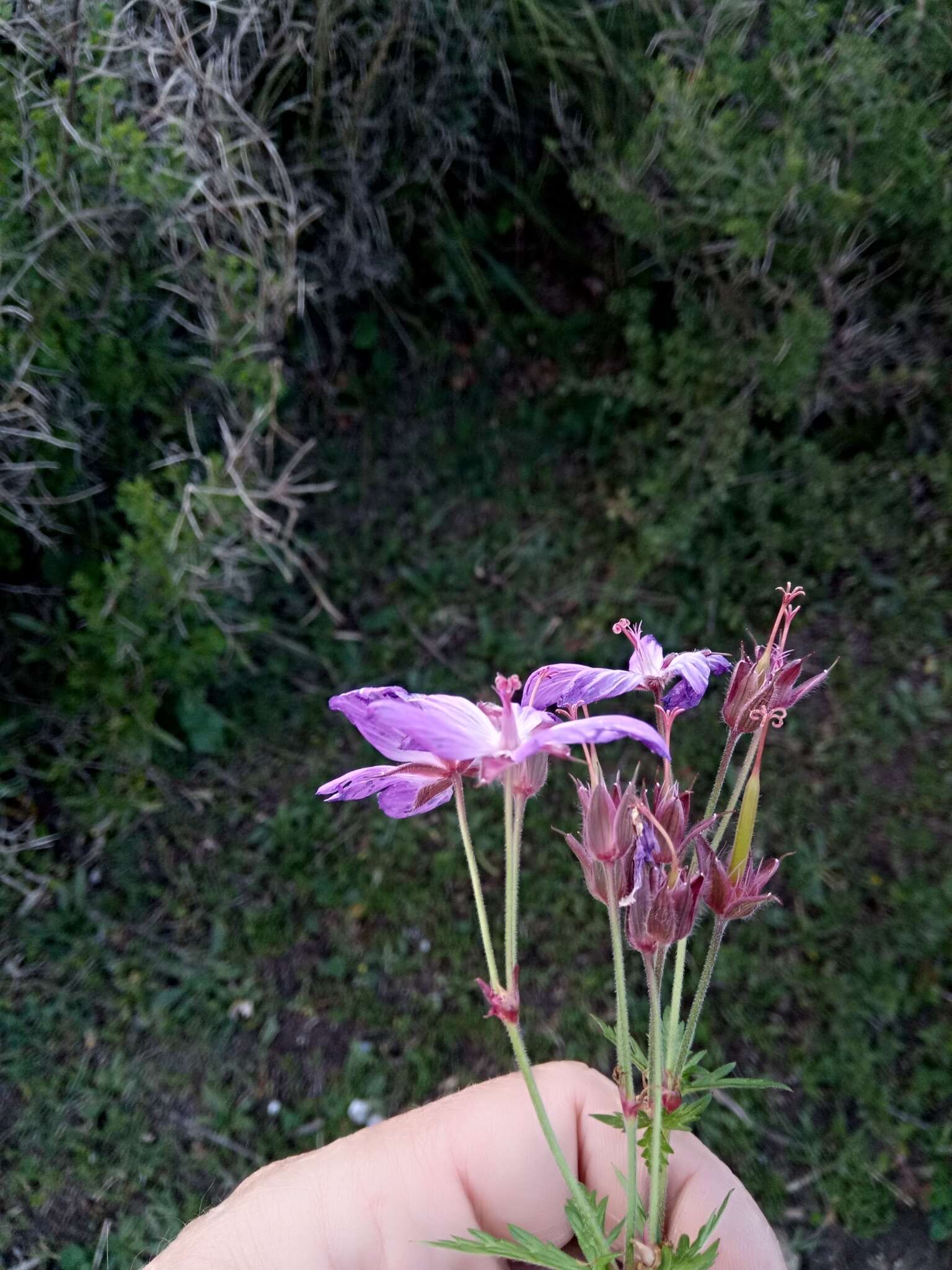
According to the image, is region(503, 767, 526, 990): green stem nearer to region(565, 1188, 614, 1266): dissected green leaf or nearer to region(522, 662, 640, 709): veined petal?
region(522, 662, 640, 709): veined petal

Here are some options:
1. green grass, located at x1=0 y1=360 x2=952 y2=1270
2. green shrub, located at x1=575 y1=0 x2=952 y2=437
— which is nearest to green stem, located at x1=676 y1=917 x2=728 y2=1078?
green grass, located at x1=0 y1=360 x2=952 y2=1270

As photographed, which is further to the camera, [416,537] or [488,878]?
[416,537]

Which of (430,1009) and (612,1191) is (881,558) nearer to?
(430,1009)

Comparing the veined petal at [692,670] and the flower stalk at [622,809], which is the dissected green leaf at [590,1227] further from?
the veined petal at [692,670]

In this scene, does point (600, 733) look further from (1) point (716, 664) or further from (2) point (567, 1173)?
(2) point (567, 1173)

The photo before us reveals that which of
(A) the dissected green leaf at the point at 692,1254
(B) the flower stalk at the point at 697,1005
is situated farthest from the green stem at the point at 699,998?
(A) the dissected green leaf at the point at 692,1254

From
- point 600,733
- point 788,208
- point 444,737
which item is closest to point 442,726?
point 444,737
